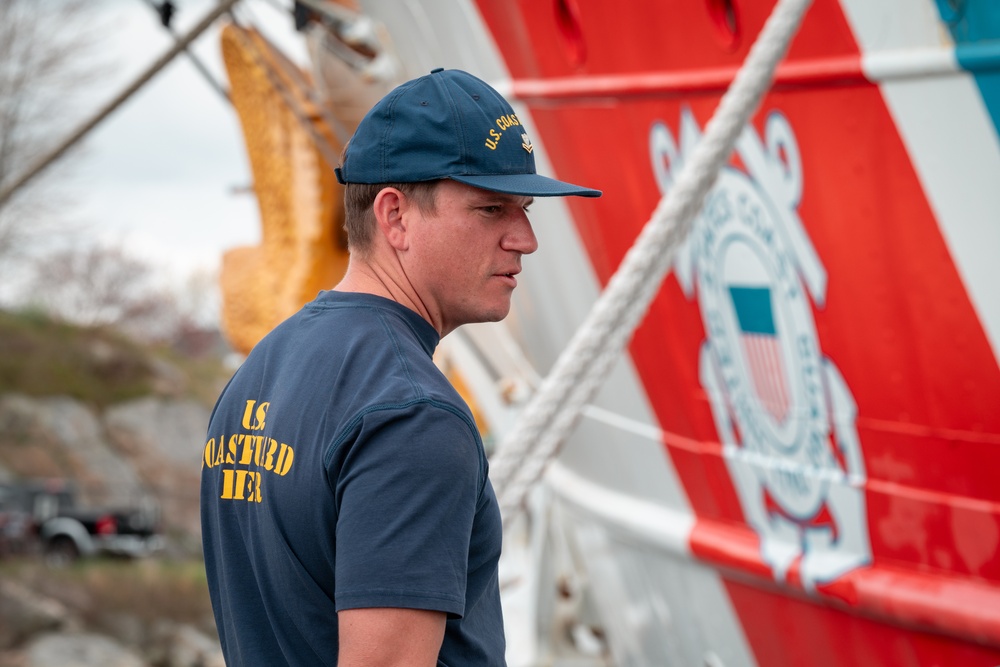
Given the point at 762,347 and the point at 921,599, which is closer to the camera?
the point at 921,599

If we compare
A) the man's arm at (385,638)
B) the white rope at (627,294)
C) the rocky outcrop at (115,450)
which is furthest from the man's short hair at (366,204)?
the rocky outcrop at (115,450)

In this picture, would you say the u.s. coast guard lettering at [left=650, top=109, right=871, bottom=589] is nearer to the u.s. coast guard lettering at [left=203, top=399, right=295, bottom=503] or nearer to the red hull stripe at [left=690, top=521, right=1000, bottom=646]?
the red hull stripe at [left=690, top=521, right=1000, bottom=646]

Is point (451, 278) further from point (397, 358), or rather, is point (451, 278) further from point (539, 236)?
point (539, 236)

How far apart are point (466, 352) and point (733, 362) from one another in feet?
6.03

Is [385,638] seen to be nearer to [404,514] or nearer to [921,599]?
[404,514]

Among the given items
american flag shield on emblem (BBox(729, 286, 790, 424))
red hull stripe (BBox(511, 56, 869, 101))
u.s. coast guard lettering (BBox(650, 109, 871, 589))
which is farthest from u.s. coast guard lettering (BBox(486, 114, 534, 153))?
american flag shield on emblem (BBox(729, 286, 790, 424))

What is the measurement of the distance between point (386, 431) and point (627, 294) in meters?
1.12

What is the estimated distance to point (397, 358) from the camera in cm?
108

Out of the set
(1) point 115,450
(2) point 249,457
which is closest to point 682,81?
(2) point 249,457

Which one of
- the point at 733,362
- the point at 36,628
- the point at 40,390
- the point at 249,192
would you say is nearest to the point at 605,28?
the point at 733,362

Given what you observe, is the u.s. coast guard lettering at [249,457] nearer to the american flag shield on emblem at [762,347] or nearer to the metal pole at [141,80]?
the american flag shield on emblem at [762,347]

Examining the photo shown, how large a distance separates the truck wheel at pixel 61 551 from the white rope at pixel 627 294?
12158 mm

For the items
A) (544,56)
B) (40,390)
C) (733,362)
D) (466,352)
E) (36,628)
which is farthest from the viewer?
(40,390)

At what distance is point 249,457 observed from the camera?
1.19 metres
